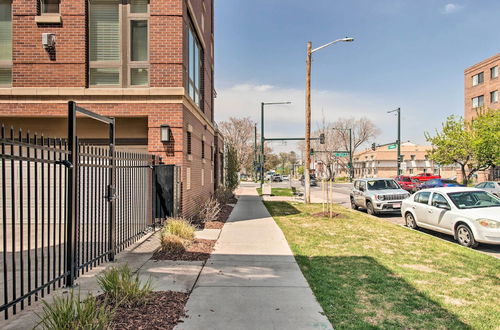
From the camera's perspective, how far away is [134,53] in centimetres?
998

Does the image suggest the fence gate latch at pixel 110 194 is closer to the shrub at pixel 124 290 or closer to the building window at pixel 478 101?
the shrub at pixel 124 290

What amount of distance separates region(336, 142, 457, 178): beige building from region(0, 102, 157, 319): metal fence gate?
2684 inches

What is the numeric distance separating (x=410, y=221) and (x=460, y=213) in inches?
106

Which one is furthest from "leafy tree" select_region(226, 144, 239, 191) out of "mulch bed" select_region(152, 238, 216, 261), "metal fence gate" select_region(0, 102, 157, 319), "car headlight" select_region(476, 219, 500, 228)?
"car headlight" select_region(476, 219, 500, 228)

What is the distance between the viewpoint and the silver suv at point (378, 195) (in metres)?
14.9

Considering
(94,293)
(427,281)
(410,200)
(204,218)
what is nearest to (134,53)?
(204,218)

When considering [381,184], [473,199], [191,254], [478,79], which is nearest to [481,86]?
[478,79]

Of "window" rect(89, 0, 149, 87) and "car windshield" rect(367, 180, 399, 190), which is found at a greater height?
"window" rect(89, 0, 149, 87)

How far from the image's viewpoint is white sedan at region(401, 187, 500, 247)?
812 cm

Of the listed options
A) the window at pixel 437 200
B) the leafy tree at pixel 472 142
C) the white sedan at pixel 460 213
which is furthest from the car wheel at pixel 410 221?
the leafy tree at pixel 472 142

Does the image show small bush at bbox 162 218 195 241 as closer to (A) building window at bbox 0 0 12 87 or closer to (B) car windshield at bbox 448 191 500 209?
(A) building window at bbox 0 0 12 87

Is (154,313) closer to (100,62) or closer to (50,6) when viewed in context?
(100,62)

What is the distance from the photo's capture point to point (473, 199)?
9406 millimetres

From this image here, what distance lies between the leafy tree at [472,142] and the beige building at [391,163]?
113 feet
